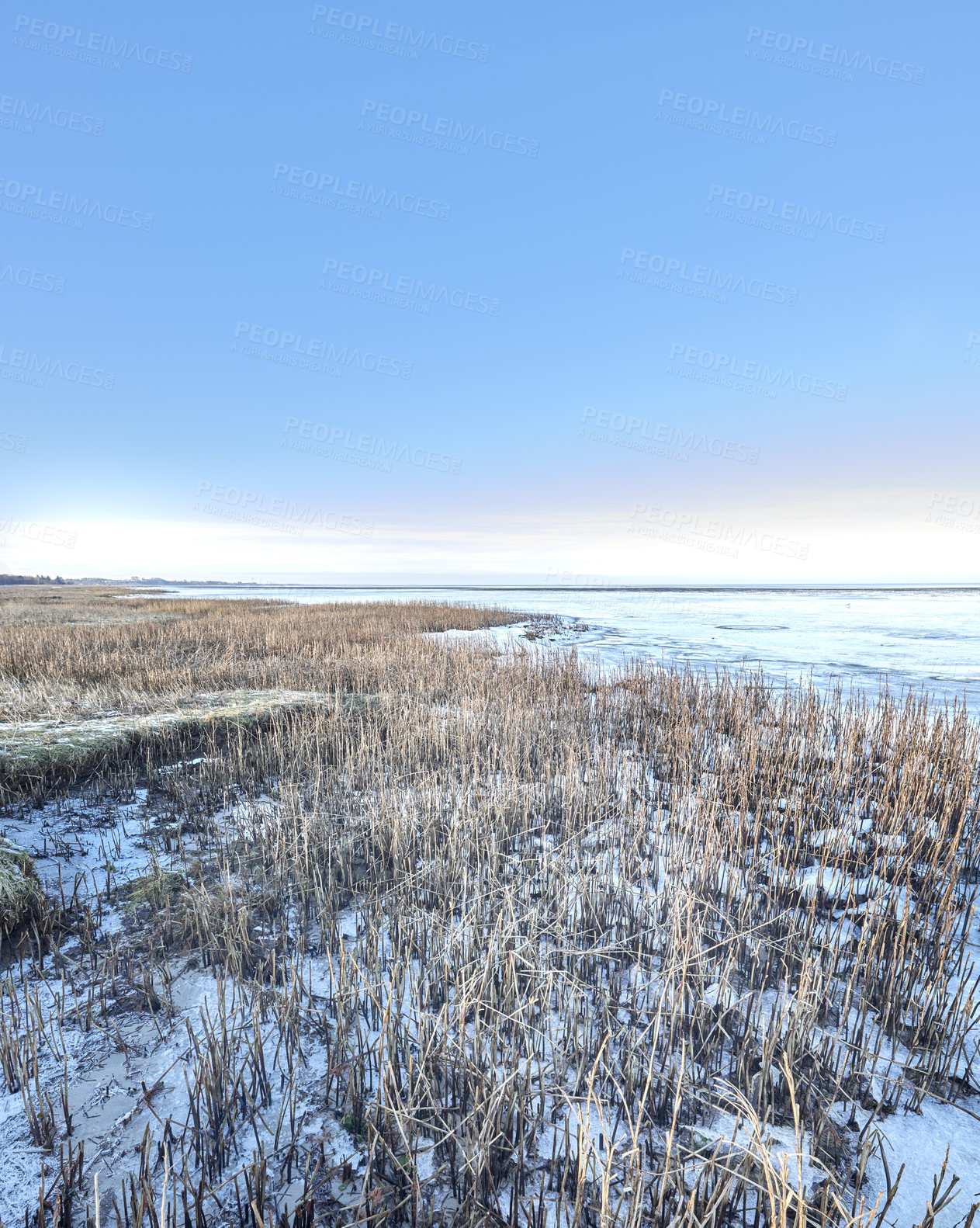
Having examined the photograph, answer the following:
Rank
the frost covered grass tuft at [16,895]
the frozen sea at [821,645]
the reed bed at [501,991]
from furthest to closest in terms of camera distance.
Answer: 1. the frozen sea at [821,645]
2. the frost covered grass tuft at [16,895]
3. the reed bed at [501,991]

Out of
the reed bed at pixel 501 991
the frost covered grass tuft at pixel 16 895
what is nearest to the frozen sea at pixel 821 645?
the reed bed at pixel 501 991

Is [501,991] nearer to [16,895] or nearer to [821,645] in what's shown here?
[16,895]

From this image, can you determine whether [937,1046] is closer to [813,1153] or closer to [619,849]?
[813,1153]

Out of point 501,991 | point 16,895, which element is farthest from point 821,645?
point 16,895

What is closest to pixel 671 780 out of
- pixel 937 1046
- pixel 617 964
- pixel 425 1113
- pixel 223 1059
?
pixel 617 964

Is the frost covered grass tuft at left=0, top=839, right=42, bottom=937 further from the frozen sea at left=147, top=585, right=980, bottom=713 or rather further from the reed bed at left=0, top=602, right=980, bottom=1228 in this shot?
the frozen sea at left=147, top=585, right=980, bottom=713

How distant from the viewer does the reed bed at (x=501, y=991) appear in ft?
5.49

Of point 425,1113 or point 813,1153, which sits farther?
point 425,1113

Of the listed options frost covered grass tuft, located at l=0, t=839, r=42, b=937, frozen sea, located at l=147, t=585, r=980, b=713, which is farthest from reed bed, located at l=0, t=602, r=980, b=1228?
frozen sea, located at l=147, t=585, r=980, b=713

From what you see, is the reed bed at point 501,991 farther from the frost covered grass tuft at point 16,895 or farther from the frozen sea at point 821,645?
the frozen sea at point 821,645

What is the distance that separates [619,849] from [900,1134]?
80.2 inches

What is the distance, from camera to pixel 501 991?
2.44 m

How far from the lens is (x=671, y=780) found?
16.8 ft

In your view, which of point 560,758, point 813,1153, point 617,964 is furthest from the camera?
point 560,758
